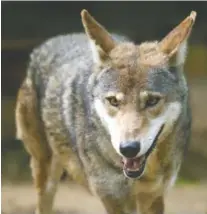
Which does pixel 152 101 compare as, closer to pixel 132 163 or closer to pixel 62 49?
pixel 132 163

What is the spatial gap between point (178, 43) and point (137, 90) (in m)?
0.16

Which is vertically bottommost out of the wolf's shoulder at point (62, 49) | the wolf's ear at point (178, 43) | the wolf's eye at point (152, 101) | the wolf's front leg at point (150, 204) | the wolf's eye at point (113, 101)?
the wolf's front leg at point (150, 204)

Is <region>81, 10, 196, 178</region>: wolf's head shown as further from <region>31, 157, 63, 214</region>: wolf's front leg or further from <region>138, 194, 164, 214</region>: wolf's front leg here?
<region>31, 157, 63, 214</region>: wolf's front leg

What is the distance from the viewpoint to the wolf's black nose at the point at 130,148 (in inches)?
55.0

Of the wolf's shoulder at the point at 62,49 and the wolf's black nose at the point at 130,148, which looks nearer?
the wolf's black nose at the point at 130,148

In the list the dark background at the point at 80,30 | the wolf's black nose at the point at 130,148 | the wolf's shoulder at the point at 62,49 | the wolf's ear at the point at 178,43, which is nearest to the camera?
the wolf's black nose at the point at 130,148

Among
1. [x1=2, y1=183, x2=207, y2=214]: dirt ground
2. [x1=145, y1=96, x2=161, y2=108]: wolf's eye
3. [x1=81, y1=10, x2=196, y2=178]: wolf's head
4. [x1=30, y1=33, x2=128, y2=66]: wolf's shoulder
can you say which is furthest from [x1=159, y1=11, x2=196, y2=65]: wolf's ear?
[x1=2, y1=183, x2=207, y2=214]: dirt ground

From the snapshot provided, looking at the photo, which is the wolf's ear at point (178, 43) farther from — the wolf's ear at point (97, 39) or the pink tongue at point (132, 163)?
the pink tongue at point (132, 163)

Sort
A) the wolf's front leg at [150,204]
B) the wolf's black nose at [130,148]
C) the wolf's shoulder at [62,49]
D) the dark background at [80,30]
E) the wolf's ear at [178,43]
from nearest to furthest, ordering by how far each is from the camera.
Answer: the wolf's black nose at [130,148] < the wolf's ear at [178,43] < the wolf's front leg at [150,204] < the wolf's shoulder at [62,49] < the dark background at [80,30]

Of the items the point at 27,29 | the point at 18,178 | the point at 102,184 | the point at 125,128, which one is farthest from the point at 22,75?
the point at 125,128

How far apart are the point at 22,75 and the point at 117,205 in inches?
25.3

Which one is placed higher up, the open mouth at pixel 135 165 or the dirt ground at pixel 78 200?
the dirt ground at pixel 78 200

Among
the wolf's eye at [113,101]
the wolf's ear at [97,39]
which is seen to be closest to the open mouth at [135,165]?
the wolf's eye at [113,101]

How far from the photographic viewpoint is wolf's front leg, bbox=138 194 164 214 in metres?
1.70
